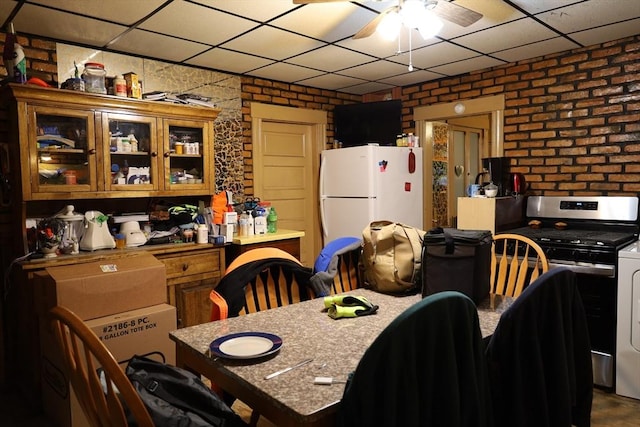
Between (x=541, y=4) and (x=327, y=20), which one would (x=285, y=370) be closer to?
(x=327, y=20)

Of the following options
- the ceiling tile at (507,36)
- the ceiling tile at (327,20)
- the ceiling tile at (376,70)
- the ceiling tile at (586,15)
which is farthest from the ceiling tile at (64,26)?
the ceiling tile at (586,15)

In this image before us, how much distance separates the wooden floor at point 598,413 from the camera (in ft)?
7.60

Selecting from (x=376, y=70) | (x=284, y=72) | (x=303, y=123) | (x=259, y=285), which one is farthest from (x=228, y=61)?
(x=259, y=285)

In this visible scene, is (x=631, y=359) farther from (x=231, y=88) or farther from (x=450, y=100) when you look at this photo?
(x=231, y=88)

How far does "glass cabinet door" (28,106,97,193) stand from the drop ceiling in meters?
0.56

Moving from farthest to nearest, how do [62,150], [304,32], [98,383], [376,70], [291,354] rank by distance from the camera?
1. [376,70]
2. [304,32]
3. [62,150]
4. [291,354]
5. [98,383]

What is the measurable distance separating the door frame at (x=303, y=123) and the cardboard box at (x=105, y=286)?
172 cm

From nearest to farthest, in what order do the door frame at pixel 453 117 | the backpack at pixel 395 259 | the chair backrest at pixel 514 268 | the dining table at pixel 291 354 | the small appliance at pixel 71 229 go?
the dining table at pixel 291 354 → the backpack at pixel 395 259 → the chair backrest at pixel 514 268 → the small appliance at pixel 71 229 → the door frame at pixel 453 117

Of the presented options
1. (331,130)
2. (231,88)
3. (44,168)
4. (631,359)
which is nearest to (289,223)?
(331,130)

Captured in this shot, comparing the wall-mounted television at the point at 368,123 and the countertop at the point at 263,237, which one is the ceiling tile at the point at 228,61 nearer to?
the wall-mounted television at the point at 368,123

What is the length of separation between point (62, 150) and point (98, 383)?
7.11 feet

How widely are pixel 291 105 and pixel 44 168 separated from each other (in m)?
2.34

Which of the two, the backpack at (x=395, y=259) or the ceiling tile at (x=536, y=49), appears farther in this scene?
the ceiling tile at (x=536, y=49)

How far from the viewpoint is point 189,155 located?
3.37 metres
